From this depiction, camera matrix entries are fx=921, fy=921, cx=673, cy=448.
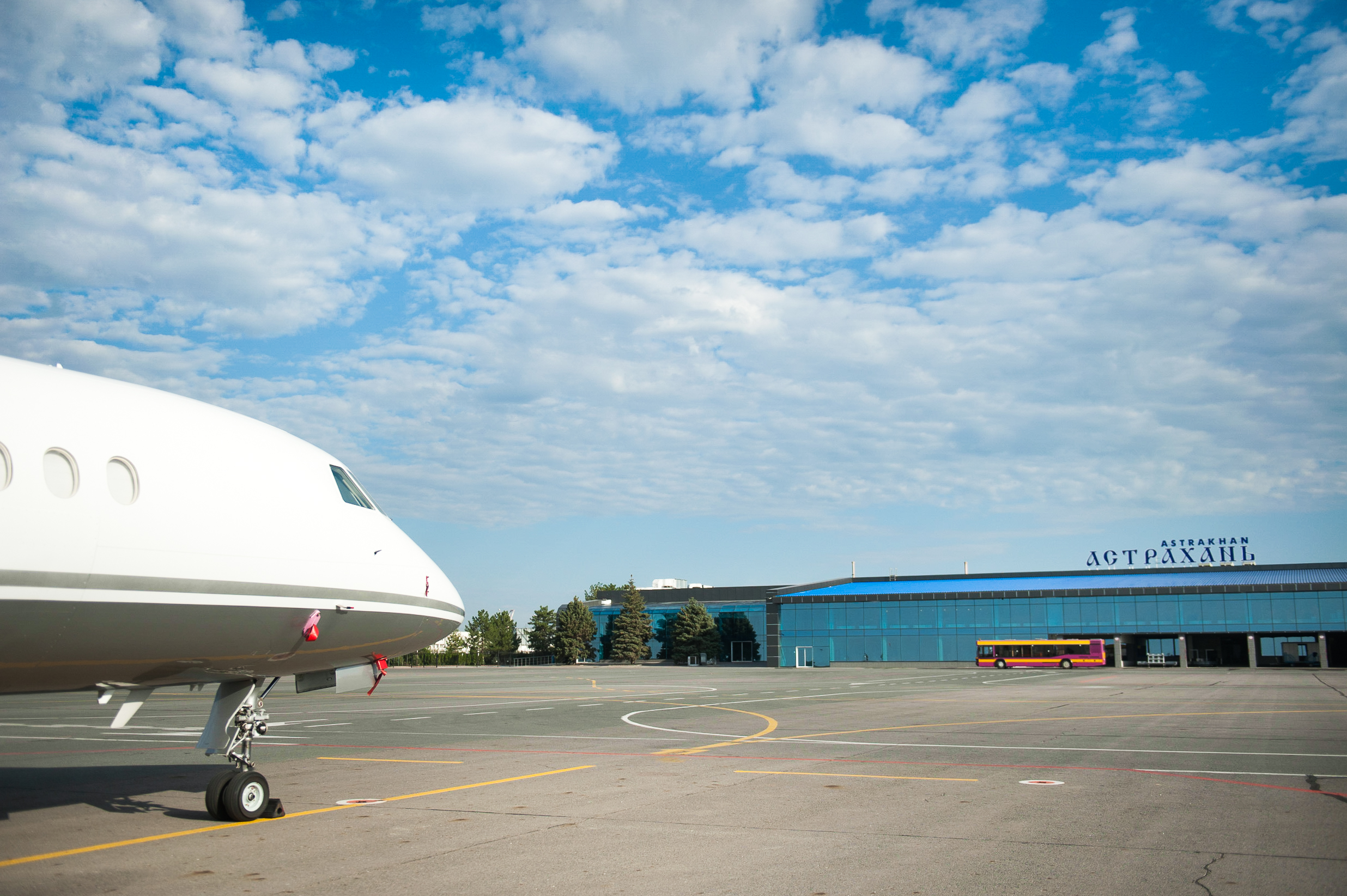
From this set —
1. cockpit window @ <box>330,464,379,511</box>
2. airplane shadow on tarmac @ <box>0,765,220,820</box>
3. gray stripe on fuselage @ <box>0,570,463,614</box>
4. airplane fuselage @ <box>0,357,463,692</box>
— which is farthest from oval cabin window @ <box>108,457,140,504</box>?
airplane shadow on tarmac @ <box>0,765,220,820</box>

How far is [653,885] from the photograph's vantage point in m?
9.21

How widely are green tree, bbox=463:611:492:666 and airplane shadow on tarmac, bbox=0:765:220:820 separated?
100 metres

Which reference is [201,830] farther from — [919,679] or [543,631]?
[543,631]

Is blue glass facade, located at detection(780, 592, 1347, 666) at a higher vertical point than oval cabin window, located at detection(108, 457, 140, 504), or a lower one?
lower

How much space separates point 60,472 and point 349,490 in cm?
442

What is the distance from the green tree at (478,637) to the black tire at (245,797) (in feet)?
349

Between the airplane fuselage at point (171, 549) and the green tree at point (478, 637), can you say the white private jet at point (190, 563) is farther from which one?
the green tree at point (478, 637)

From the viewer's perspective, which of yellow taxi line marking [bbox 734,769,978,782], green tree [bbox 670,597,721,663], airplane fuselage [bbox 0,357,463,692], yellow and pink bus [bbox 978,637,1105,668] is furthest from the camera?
green tree [bbox 670,597,721,663]

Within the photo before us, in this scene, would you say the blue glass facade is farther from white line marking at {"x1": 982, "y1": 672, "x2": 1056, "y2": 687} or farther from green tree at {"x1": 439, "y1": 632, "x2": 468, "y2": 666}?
green tree at {"x1": 439, "y1": 632, "x2": 468, "y2": 666}

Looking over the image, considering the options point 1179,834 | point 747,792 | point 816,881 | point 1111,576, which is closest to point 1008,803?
point 1179,834

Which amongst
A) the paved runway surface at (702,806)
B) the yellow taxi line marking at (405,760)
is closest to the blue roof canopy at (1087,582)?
the paved runway surface at (702,806)

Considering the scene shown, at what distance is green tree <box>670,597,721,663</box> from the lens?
114125 millimetres

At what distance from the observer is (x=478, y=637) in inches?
4710

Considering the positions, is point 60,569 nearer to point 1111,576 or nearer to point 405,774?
point 405,774
